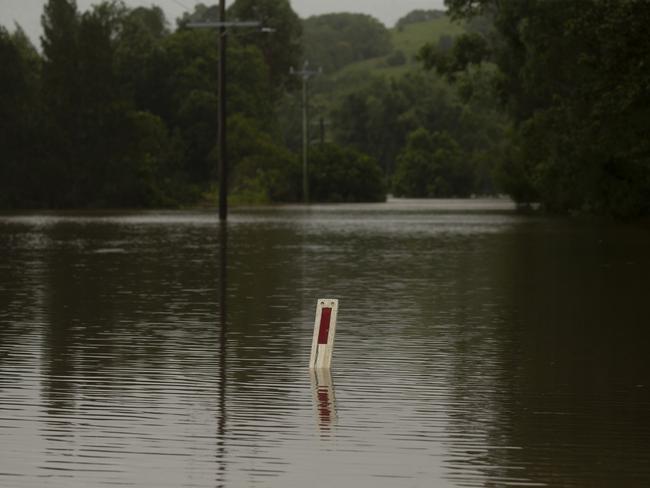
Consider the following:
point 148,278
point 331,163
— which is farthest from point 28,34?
point 148,278

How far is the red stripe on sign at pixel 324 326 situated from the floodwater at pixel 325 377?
0.31 metres

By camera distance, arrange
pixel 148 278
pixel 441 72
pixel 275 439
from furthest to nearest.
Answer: pixel 441 72
pixel 148 278
pixel 275 439

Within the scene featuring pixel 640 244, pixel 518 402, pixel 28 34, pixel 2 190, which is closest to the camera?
pixel 518 402

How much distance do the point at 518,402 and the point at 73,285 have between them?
46.2 ft

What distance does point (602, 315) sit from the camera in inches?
774

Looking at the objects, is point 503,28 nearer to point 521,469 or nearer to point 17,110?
point 17,110

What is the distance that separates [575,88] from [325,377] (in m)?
41.3

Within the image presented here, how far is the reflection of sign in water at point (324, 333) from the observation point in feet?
42.9

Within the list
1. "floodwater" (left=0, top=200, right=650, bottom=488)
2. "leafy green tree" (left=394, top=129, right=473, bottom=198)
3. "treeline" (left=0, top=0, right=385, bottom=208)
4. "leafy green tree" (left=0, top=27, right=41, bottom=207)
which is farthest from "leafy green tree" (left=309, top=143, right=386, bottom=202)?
"floodwater" (left=0, top=200, right=650, bottom=488)

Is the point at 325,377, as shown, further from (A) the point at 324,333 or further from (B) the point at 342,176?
(B) the point at 342,176

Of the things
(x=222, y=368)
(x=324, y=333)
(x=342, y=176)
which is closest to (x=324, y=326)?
(x=324, y=333)

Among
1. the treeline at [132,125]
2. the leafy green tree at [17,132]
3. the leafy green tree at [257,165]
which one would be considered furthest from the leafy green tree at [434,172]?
the leafy green tree at [17,132]

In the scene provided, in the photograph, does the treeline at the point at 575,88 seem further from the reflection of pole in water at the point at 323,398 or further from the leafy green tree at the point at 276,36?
the leafy green tree at the point at 276,36

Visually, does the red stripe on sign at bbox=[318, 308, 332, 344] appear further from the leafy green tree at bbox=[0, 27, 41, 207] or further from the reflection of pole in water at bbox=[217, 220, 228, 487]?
the leafy green tree at bbox=[0, 27, 41, 207]
